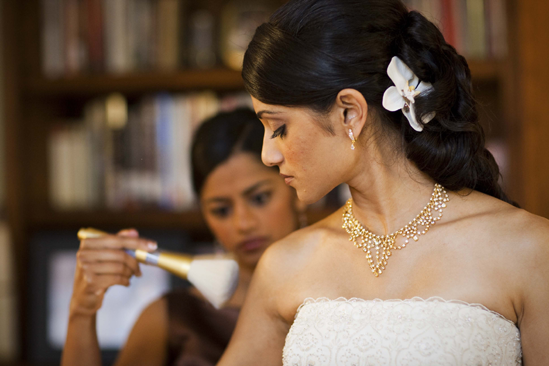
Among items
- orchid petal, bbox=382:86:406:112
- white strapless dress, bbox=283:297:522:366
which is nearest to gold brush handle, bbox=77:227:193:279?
white strapless dress, bbox=283:297:522:366

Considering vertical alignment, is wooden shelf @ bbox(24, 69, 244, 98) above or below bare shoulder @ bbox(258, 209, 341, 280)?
above

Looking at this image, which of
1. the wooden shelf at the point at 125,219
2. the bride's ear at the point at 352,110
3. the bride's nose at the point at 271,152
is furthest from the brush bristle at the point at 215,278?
the wooden shelf at the point at 125,219

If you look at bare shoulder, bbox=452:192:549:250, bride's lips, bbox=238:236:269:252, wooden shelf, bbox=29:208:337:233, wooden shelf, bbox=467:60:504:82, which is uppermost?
wooden shelf, bbox=467:60:504:82

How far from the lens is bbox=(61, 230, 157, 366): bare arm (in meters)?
1.17

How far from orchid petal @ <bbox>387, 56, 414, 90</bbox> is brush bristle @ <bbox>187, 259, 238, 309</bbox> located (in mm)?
471

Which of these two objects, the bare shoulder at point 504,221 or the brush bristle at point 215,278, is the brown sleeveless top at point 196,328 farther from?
the bare shoulder at point 504,221

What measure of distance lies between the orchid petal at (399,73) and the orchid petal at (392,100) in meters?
0.01

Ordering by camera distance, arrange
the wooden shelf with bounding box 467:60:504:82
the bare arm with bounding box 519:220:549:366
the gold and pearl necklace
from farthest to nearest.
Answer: the wooden shelf with bounding box 467:60:504:82 → the gold and pearl necklace → the bare arm with bounding box 519:220:549:366

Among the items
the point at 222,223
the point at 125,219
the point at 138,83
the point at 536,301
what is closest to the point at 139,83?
the point at 138,83

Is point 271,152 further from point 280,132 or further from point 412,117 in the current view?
point 412,117

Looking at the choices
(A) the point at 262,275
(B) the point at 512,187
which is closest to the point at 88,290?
(A) the point at 262,275

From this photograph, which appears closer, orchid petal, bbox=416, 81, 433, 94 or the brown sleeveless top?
orchid petal, bbox=416, 81, 433, 94

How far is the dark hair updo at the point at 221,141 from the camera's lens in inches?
60.2

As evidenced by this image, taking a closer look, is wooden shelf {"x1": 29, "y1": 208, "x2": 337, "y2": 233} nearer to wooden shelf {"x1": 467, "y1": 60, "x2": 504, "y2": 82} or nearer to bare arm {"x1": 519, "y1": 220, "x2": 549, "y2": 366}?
wooden shelf {"x1": 467, "y1": 60, "x2": 504, "y2": 82}
